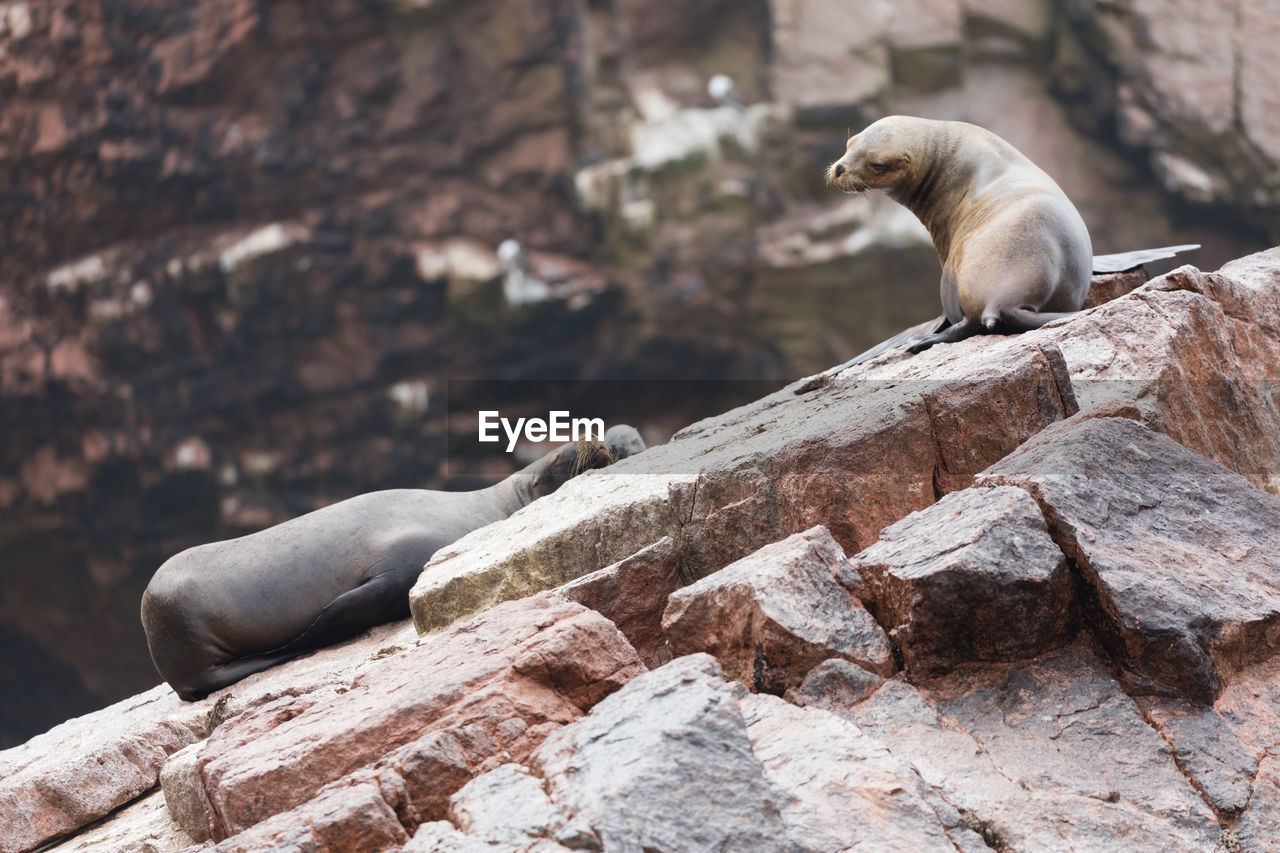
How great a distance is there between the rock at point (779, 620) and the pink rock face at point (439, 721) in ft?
0.59

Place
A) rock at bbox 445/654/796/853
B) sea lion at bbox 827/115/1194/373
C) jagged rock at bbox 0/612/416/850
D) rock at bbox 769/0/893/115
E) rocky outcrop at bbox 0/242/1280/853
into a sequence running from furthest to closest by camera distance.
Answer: rock at bbox 769/0/893/115
sea lion at bbox 827/115/1194/373
jagged rock at bbox 0/612/416/850
rocky outcrop at bbox 0/242/1280/853
rock at bbox 445/654/796/853

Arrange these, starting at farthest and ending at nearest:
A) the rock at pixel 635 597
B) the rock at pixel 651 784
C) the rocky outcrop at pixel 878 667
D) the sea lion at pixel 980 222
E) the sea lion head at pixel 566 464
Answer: the sea lion head at pixel 566 464
the sea lion at pixel 980 222
the rock at pixel 635 597
the rocky outcrop at pixel 878 667
the rock at pixel 651 784

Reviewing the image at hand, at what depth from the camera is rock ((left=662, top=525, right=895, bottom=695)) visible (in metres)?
2.28

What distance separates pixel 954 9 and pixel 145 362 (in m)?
11.1

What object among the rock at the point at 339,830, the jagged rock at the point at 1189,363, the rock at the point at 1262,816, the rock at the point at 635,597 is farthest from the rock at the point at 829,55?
the rock at the point at 339,830

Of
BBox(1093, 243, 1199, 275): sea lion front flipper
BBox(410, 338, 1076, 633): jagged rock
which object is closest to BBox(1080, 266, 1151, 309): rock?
BBox(1093, 243, 1199, 275): sea lion front flipper

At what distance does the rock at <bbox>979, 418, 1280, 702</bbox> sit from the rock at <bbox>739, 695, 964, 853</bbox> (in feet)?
1.77

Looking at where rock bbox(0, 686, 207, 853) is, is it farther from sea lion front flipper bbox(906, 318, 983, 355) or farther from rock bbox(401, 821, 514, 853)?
sea lion front flipper bbox(906, 318, 983, 355)

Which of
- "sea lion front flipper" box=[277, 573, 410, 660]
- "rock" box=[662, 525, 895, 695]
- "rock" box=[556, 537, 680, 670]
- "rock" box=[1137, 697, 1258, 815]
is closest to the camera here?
"rock" box=[1137, 697, 1258, 815]

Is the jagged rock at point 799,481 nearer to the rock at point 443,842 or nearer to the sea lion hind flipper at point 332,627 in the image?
the sea lion hind flipper at point 332,627

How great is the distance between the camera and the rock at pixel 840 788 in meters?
1.81

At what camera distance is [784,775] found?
6.37ft

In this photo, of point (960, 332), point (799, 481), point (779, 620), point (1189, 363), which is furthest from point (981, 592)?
point (960, 332)

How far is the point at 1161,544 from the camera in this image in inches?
94.2
